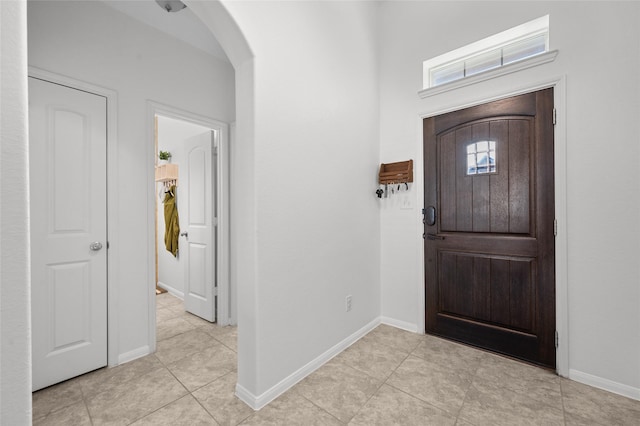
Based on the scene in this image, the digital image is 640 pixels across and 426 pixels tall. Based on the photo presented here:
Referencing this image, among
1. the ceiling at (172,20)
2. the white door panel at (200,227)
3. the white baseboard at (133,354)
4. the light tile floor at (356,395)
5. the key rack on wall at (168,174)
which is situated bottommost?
the light tile floor at (356,395)

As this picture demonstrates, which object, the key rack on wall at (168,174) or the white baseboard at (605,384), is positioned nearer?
the white baseboard at (605,384)

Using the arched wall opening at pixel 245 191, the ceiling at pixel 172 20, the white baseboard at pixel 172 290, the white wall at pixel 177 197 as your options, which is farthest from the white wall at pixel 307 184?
the white baseboard at pixel 172 290

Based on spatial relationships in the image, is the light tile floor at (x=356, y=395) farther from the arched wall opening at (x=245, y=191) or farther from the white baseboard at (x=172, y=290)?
the white baseboard at (x=172, y=290)

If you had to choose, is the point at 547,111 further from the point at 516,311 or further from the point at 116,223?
the point at 116,223

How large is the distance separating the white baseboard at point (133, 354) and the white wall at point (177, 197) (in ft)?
4.28

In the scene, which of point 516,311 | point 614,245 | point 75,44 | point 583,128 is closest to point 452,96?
point 583,128

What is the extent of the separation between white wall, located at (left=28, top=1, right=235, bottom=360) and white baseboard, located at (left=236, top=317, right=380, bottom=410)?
1.17 metres

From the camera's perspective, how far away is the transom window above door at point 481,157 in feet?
7.45

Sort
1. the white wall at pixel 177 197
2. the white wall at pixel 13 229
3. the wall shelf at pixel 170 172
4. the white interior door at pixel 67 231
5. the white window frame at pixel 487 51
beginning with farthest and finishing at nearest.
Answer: the wall shelf at pixel 170 172, the white wall at pixel 177 197, the white window frame at pixel 487 51, the white interior door at pixel 67 231, the white wall at pixel 13 229

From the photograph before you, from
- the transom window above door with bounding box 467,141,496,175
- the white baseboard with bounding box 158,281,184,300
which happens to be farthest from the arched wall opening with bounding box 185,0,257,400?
the white baseboard with bounding box 158,281,184,300

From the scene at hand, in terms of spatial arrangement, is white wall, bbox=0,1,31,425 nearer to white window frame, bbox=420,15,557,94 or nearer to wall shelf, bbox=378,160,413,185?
wall shelf, bbox=378,160,413,185

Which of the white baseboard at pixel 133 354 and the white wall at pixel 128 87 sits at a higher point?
the white wall at pixel 128 87

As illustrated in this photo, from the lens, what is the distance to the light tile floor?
156 cm

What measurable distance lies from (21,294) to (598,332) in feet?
9.32
